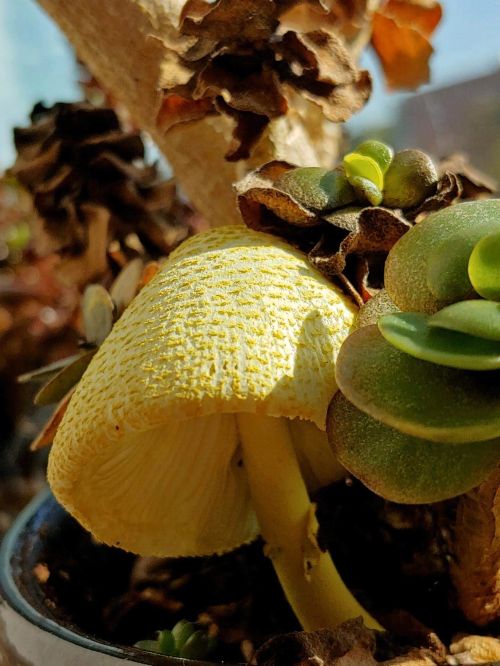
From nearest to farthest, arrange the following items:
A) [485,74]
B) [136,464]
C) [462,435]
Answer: [462,435] → [136,464] → [485,74]

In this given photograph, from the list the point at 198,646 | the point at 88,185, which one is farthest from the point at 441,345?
the point at 88,185

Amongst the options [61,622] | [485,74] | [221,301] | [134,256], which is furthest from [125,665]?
[485,74]

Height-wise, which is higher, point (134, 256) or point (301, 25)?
point (301, 25)

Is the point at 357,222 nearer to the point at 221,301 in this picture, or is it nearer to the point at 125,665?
the point at 221,301

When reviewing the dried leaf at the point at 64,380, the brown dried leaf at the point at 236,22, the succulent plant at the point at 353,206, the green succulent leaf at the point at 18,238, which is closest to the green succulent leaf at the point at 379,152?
the succulent plant at the point at 353,206

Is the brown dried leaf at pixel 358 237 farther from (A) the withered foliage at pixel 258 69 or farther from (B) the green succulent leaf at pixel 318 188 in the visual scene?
(A) the withered foliage at pixel 258 69

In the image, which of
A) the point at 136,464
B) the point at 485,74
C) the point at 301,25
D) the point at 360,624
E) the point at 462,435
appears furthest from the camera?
the point at 485,74
